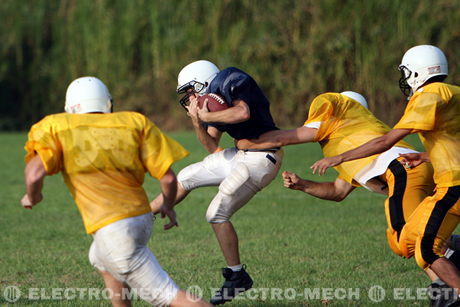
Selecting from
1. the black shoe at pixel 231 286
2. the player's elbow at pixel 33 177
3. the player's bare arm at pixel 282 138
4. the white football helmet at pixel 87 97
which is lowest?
the black shoe at pixel 231 286

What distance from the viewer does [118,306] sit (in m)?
4.49

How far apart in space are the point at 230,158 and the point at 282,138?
54 centimetres

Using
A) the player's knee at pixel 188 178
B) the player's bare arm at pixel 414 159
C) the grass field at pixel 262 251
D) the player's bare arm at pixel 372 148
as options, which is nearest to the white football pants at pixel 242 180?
the player's knee at pixel 188 178

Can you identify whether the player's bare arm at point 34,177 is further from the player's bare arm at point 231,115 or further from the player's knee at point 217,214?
the player's knee at point 217,214

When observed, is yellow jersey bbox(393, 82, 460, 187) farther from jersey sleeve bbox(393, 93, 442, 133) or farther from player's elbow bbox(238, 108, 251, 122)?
player's elbow bbox(238, 108, 251, 122)

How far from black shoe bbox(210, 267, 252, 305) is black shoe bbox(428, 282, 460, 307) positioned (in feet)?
4.18

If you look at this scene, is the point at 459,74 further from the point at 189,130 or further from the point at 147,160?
the point at 147,160

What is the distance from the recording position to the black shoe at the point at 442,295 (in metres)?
→ 5.12

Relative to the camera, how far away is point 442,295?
17.0 feet

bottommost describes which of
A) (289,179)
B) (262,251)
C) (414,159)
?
(262,251)

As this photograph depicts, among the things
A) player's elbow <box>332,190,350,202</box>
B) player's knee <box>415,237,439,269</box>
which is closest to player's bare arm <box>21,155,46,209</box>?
player's knee <box>415,237,439,269</box>

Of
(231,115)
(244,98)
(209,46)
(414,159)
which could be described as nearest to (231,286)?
(231,115)

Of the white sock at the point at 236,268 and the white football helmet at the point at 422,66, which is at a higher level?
the white football helmet at the point at 422,66

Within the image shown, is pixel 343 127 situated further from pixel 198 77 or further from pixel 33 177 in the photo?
pixel 33 177
